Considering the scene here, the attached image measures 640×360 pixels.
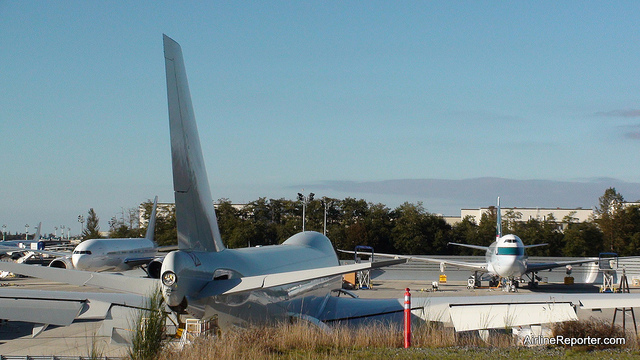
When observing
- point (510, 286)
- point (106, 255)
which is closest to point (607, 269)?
point (510, 286)

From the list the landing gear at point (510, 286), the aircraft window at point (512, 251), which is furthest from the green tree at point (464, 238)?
the aircraft window at point (512, 251)

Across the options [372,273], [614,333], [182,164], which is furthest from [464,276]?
[182,164]

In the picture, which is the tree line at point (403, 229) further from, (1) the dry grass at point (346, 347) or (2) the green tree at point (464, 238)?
(1) the dry grass at point (346, 347)

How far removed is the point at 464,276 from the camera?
46594mm

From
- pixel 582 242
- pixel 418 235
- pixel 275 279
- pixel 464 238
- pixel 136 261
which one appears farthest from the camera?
pixel 464 238

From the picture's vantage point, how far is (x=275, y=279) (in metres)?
7.95

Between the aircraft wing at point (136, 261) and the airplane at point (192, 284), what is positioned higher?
the airplane at point (192, 284)

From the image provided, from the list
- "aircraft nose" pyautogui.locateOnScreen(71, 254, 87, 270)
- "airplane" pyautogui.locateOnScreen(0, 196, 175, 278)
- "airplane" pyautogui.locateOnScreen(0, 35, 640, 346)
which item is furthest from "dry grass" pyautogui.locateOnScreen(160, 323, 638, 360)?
"aircraft nose" pyautogui.locateOnScreen(71, 254, 87, 270)

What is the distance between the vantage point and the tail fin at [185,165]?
9.32 meters

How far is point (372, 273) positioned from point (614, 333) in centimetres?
3357

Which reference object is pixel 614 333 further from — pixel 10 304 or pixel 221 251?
pixel 10 304

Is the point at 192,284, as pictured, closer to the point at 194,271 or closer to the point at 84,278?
the point at 194,271

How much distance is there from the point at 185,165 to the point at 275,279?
105 inches

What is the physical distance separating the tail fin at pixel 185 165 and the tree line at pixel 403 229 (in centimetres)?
4580
